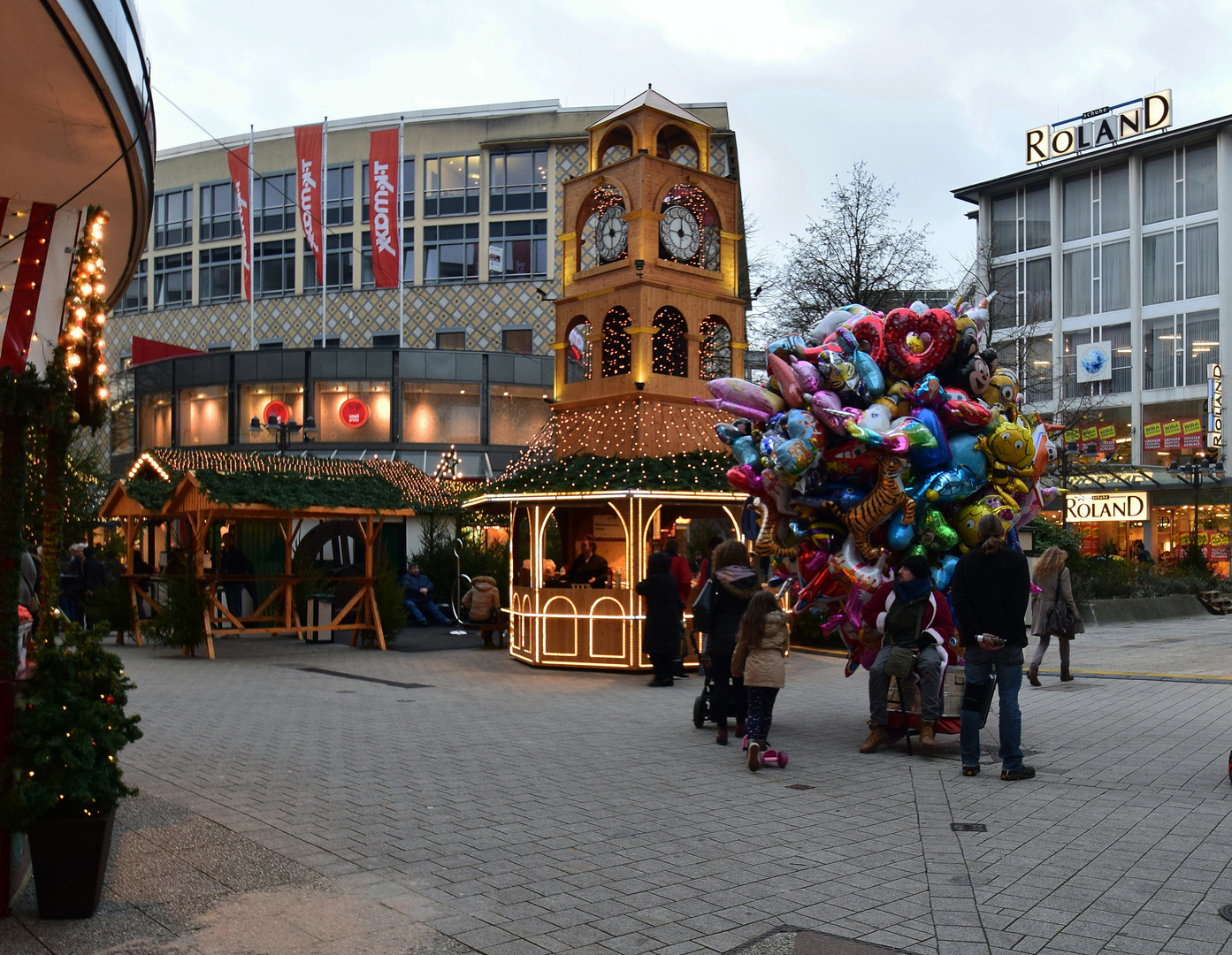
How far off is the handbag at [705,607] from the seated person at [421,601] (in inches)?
558

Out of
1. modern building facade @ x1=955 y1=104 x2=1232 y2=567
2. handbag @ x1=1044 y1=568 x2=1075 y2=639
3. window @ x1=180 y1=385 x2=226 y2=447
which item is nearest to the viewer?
handbag @ x1=1044 y1=568 x2=1075 y2=639

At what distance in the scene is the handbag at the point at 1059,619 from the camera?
13812 mm


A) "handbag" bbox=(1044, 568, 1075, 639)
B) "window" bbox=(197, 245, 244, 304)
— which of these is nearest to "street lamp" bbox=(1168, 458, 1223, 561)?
"handbag" bbox=(1044, 568, 1075, 639)

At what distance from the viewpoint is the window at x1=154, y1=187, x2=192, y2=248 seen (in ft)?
173

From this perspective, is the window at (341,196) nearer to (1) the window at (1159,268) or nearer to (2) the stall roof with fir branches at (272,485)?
(2) the stall roof with fir branches at (272,485)

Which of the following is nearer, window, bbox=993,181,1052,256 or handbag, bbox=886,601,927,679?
handbag, bbox=886,601,927,679

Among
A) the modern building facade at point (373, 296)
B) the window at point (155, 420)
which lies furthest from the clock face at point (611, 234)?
the window at point (155, 420)

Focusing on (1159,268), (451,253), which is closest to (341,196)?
(451,253)

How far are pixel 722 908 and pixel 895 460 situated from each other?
229 inches

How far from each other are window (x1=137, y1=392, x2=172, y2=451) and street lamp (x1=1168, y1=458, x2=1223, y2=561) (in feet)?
121

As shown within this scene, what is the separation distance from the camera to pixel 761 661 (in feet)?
29.2

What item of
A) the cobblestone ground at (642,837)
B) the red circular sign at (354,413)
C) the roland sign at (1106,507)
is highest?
the red circular sign at (354,413)

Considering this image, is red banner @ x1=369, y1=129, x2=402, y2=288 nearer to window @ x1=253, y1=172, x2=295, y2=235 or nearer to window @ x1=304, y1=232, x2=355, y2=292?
window @ x1=304, y1=232, x2=355, y2=292

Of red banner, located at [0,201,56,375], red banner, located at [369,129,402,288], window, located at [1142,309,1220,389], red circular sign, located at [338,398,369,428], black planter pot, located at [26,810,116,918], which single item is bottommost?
black planter pot, located at [26,810,116,918]
